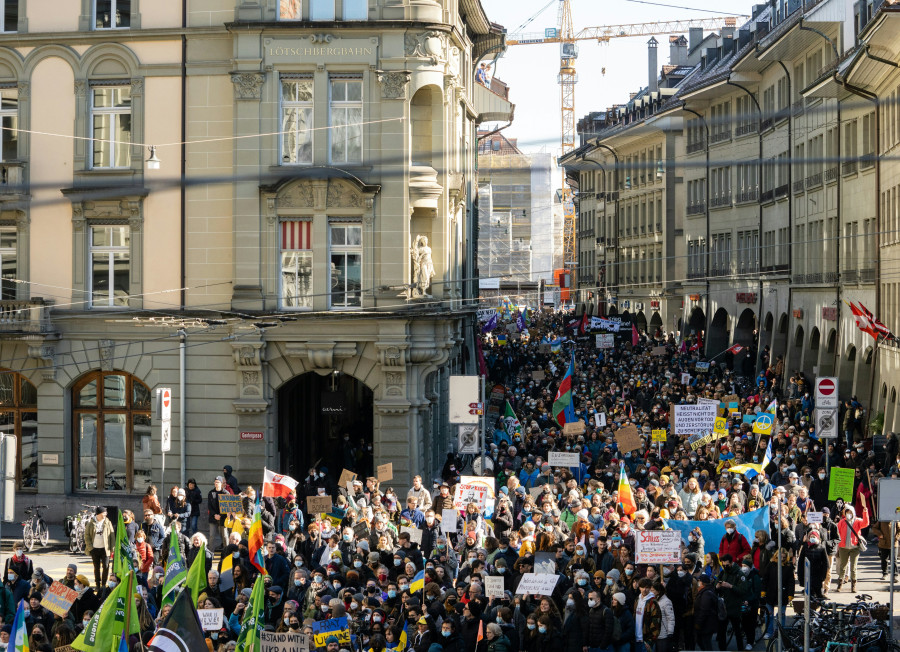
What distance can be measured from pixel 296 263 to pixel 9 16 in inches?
330

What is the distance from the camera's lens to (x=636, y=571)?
18.6 metres

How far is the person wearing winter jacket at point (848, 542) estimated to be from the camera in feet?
73.4

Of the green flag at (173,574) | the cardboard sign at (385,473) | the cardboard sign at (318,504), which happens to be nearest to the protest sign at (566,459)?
the cardboard sign at (385,473)

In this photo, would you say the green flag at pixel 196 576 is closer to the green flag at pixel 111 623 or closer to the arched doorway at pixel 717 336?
the green flag at pixel 111 623

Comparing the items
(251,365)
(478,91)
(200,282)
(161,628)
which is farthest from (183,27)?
(161,628)

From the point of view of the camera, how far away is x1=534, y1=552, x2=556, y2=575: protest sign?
18703 millimetres

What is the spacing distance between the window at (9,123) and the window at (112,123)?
5.74ft

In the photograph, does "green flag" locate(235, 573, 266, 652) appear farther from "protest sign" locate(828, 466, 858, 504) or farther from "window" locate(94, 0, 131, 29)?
"window" locate(94, 0, 131, 29)

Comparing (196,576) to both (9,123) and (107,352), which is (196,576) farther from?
(9,123)

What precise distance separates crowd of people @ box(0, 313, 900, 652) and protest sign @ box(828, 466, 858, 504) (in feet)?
0.89

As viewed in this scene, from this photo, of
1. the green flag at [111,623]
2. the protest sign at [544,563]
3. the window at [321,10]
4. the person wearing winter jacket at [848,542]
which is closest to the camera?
the green flag at [111,623]

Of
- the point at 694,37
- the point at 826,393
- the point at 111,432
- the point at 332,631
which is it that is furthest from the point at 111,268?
the point at 694,37

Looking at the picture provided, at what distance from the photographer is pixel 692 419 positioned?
28984 millimetres

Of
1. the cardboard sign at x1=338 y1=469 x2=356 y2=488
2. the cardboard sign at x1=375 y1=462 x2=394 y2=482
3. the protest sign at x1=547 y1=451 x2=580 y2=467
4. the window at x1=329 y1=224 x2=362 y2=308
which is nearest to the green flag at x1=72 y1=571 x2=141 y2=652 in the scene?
the cardboard sign at x1=375 y1=462 x2=394 y2=482
